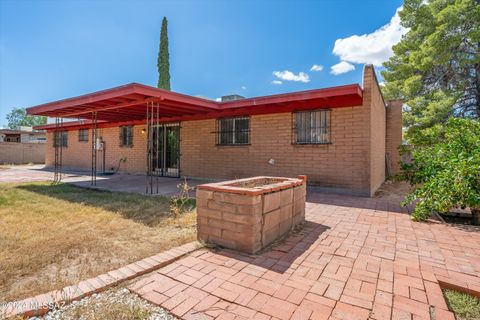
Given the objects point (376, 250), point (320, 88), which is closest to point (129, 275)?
point (376, 250)

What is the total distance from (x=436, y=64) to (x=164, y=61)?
61.3 feet

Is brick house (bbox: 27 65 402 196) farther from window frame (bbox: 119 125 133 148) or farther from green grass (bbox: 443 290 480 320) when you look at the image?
green grass (bbox: 443 290 480 320)

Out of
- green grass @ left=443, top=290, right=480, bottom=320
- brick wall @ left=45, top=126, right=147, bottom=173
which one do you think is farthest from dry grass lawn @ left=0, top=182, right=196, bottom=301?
brick wall @ left=45, top=126, right=147, bottom=173

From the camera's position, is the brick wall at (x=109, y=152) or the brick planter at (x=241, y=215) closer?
the brick planter at (x=241, y=215)

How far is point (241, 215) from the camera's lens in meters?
2.53

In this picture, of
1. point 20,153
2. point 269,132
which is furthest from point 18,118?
point 269,132

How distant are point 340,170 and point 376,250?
378 cm

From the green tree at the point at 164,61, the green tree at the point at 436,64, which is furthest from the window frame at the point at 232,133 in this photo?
the green tree at the point at 164,61

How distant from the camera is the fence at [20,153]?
17.5 metres

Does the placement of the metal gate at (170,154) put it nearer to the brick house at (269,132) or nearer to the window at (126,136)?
the brick house at (269,132)

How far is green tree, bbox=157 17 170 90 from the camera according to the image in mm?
20484

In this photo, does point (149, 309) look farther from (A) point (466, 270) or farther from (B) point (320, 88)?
(B) point (320, 88)

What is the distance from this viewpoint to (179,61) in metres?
21.1

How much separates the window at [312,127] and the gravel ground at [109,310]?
231 inches
